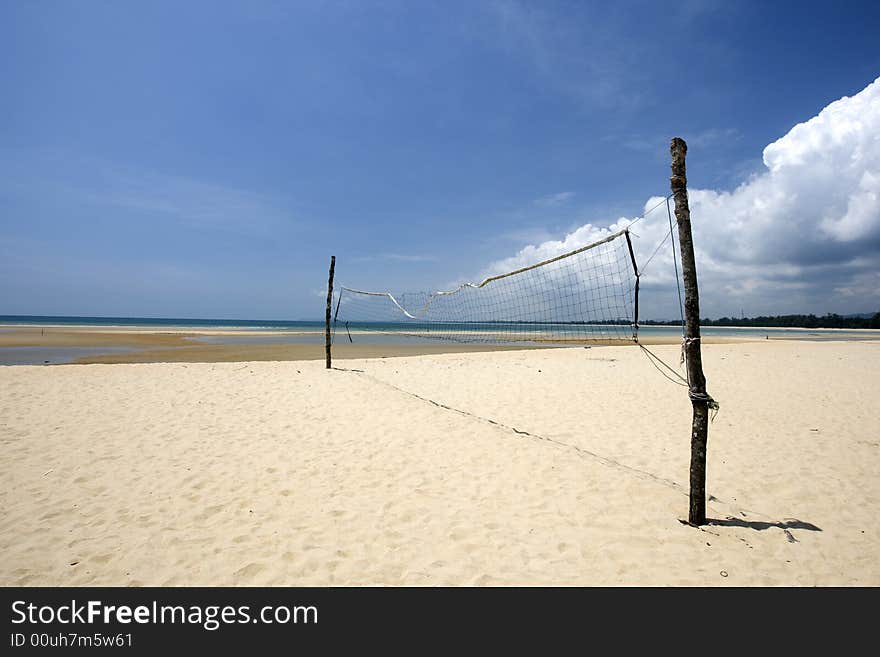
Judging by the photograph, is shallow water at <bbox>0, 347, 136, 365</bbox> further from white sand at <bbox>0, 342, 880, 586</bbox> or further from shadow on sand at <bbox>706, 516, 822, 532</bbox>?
shadow on sand at <bbox>706, 516, 822, 532</bbox>

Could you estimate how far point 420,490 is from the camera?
415cm

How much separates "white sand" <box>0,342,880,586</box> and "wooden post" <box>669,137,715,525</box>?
0.97 ft

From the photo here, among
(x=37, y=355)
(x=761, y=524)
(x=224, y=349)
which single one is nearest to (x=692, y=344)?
(x=761, y=524)

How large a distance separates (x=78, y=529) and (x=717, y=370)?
14.2m

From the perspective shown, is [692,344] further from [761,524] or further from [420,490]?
[420,490]

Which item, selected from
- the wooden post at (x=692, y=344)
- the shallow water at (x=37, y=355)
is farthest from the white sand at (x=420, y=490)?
the shallow water at (x=37, y=355)

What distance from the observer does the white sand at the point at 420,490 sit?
2939mm

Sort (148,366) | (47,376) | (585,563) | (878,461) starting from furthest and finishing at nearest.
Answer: (148,366)
(47,376)
(878,461)
(585,563)

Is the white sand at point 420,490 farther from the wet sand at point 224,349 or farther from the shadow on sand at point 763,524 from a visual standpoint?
the wet sand at point 224,349

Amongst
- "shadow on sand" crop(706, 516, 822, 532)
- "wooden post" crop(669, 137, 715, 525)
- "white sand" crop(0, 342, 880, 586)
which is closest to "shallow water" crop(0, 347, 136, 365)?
"white sand" crop(0, 342, 880, 586)

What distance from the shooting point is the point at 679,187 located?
3658mm

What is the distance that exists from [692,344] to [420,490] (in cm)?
292
